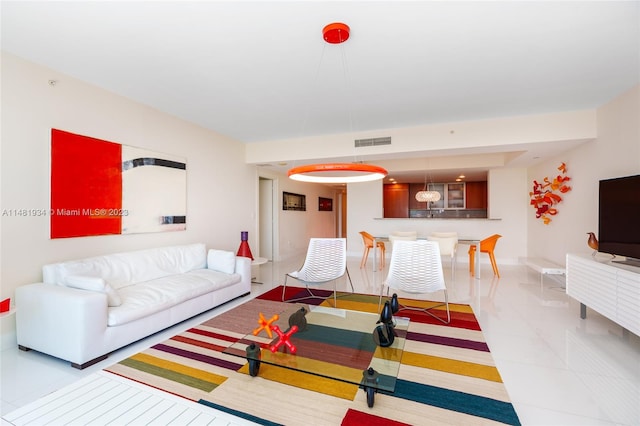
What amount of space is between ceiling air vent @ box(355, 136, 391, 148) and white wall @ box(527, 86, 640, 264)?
2.81 m

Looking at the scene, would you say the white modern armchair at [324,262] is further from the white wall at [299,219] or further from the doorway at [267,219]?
the doorway at [267,219]

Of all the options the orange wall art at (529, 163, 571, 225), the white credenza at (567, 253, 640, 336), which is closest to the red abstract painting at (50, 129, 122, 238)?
the white credenza at (567, 253, 640, 336)

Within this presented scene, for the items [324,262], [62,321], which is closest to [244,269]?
[324,262]

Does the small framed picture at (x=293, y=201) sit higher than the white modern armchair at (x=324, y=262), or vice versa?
the small framed picture at (x=293, y=201)

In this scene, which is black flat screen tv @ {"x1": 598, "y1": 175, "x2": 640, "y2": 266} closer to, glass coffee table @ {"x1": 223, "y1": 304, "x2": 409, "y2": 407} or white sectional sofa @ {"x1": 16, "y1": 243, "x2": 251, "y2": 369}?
glass coffee table @ {"x1": 223, "y1": 304, "x2": 409, "y2": 407}

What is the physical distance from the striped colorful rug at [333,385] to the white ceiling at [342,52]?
97.6 inches

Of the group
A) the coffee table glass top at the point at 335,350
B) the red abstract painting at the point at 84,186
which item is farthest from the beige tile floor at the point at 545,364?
the red abstract painting at the point at 84,186

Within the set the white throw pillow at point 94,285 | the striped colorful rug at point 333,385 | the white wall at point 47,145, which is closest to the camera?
the striped colorful rug at point 333,385

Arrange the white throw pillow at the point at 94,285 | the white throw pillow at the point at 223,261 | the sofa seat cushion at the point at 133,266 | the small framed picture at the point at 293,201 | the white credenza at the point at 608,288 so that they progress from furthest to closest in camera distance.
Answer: the small framed picture at the point at 293,201, the white throw pillow at the point at 223,261, the sofa seat cushion at the point at 133,266, the white throw pillow at the point at 94,285, the white credenza at the point at 608,288

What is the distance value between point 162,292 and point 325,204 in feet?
25.6

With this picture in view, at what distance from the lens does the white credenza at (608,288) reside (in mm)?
2363

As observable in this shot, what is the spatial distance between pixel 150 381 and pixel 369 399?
154 cm

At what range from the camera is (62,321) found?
2273mm

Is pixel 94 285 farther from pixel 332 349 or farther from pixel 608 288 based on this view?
pixel 608 288
